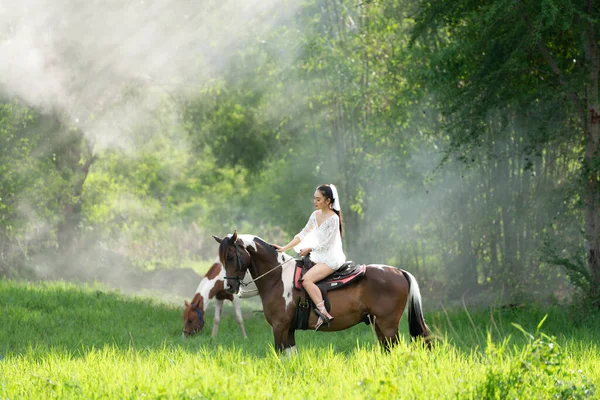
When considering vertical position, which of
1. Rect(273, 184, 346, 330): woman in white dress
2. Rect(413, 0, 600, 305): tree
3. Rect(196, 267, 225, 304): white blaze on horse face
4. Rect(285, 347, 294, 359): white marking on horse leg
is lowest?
Rect(285, 347, 294, 359): white marking on horse leg

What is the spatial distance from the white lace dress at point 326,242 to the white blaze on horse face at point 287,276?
0.24 metres

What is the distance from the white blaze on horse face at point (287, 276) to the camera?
28.2 feet

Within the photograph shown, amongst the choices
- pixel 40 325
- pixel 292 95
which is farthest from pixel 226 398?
pixel 292 95

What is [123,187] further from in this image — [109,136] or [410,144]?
[410,144]

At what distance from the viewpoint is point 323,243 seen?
334 inches

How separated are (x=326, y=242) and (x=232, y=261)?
3.42 ft

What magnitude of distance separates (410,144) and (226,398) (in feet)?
47.9

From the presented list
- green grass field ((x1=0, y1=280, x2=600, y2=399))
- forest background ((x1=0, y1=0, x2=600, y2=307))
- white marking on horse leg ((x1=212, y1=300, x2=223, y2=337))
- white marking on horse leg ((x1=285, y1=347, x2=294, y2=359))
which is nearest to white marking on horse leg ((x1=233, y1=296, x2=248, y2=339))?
white marking on horse leg ((x1=212, y1=300, x2=223, y2=337))

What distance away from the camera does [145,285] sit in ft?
79.2

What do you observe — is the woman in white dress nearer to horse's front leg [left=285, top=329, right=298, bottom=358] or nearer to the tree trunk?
horse's front leg [left=285, top=329, right=298, bottom=358]

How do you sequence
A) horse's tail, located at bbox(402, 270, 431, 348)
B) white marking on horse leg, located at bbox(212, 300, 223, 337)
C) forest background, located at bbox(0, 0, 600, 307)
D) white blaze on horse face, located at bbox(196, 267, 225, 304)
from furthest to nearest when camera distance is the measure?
forest background, located at bbox(0, 0, 600, 307), white blaze on horse face, located at bbox(196, 267, 225, 304), white marking on horse leg, located at bbox(212, 300, 223, 337), horse's tail, located at bbox(402, 270, 431, 348)

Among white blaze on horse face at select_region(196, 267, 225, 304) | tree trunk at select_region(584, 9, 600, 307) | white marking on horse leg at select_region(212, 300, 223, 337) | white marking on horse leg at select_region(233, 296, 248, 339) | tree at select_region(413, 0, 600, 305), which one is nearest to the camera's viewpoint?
tree at select_region(413, 0, 600, 305)

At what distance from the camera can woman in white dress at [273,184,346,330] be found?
8398mm

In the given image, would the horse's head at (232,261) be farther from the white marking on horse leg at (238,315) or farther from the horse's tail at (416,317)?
the white marking on horse leg at (238,315)
